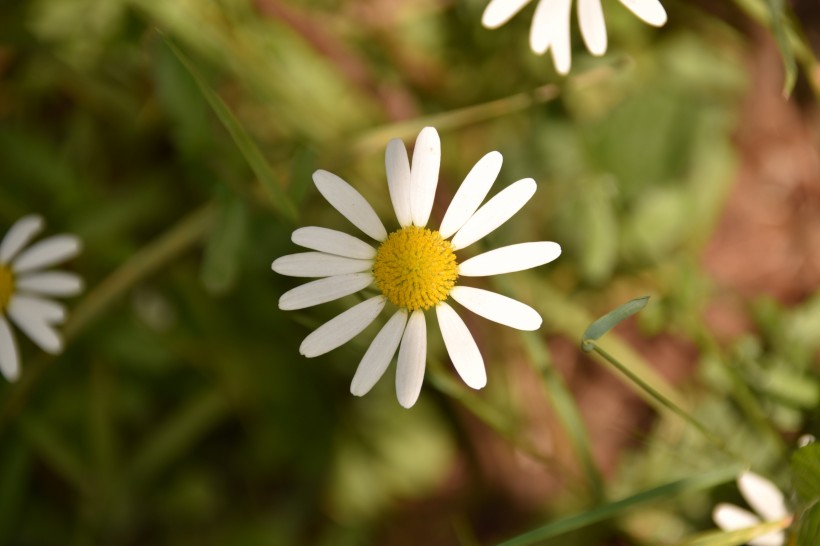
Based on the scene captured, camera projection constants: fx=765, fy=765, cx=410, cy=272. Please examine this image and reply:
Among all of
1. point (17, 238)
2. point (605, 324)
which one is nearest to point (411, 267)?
point (605, 324)

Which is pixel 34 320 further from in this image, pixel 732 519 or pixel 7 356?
pixel 732 519

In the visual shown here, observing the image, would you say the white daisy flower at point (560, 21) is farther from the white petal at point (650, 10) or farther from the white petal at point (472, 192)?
the white petal at point (472, 192)

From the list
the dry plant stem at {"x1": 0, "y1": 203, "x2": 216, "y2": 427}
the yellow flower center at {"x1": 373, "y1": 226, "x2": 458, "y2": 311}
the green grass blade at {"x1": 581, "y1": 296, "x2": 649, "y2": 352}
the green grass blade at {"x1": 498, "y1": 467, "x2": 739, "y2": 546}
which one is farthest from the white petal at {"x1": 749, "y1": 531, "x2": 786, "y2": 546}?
the dry plant stem at {"x1": 0, "y1": 203, "x2": 216, "y2": 427}

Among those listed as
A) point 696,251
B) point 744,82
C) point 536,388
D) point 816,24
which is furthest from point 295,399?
point 816,24

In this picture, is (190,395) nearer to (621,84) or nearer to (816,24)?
(621,84)

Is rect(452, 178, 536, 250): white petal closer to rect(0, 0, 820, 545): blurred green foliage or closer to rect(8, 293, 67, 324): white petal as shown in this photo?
rect(0, 0, 820, 545): blurred green foliage
